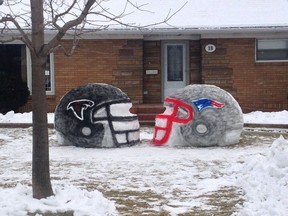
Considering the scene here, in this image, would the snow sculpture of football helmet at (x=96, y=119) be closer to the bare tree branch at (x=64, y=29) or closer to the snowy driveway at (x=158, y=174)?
the snowy driveway at (x=158, y=174)

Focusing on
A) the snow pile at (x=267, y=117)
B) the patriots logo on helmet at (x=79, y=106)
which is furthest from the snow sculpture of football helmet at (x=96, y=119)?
the snow pile at (x=267, y=117)

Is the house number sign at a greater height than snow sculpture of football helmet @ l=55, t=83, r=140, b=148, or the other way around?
the house number sign

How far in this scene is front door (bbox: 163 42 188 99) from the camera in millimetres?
19547

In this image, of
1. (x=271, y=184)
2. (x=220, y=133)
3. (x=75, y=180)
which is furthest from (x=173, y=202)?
(x=220, y=133)

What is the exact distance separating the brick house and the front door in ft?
0.84

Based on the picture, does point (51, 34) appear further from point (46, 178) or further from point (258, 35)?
point (46, 178)

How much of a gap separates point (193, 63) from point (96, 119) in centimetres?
835

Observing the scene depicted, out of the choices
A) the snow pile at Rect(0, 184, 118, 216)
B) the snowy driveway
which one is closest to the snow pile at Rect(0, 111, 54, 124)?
the snowy driveway

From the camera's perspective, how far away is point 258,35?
18609mm

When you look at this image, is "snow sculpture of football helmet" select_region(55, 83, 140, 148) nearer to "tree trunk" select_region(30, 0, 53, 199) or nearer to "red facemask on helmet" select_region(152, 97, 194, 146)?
"red facemask on helmet" select_region(152, 97, 194, 146)

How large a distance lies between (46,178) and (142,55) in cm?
1219

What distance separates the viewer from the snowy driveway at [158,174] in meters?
7.21

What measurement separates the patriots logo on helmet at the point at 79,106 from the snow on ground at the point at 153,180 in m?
0.78

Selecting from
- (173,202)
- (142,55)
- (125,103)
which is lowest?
(173,202)
